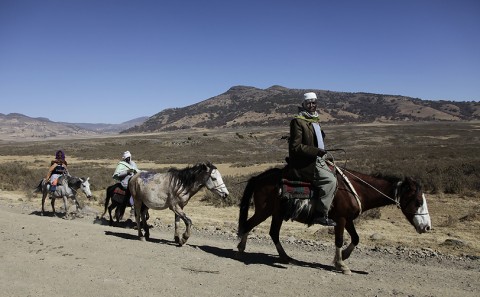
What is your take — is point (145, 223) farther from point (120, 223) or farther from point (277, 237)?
point (277, 237)

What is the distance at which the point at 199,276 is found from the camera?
6.56 m

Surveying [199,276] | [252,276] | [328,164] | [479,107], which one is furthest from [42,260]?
[479,107]

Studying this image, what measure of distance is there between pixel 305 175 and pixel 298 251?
2798mm

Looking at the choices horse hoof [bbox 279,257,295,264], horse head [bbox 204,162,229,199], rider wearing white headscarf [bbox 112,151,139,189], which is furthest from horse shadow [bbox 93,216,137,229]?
horse hoof [bbox 279,257,295,264]

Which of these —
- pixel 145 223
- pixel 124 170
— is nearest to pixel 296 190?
pixel 145 223

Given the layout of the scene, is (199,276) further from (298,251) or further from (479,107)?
(479,107)

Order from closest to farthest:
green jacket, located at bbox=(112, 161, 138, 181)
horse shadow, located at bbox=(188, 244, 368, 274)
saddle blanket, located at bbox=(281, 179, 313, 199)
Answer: saddle blanket, located at bbox=(281, 179, 313, 199) → horse shadow, located at bbox=(188, 244, 368, 274) → green jacket, located at bbox=(112, 161, 138, 181)

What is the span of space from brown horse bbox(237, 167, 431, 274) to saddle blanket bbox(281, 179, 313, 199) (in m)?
0.10

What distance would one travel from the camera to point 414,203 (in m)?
7.01

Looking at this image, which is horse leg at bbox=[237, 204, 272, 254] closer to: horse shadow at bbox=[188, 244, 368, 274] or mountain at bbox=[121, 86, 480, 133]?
horse shadow at bbox=[188, 244, 368, 274]

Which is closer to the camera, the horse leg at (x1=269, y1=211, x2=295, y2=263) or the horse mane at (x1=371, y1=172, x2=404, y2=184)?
the horse mane at (x1=371, y1=172, x2=404, y2=184)

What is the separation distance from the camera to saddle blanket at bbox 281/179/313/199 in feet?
23.6

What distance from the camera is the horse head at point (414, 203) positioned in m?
6.92

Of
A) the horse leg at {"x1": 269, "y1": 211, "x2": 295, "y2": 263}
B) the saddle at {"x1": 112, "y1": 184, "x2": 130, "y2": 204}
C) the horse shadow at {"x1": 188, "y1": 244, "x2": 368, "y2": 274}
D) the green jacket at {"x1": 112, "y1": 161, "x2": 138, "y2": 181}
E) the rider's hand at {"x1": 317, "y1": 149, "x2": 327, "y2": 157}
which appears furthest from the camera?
the saddle at {"x1": 112, "y1": 184, "x2": 130, "y2": 204}
